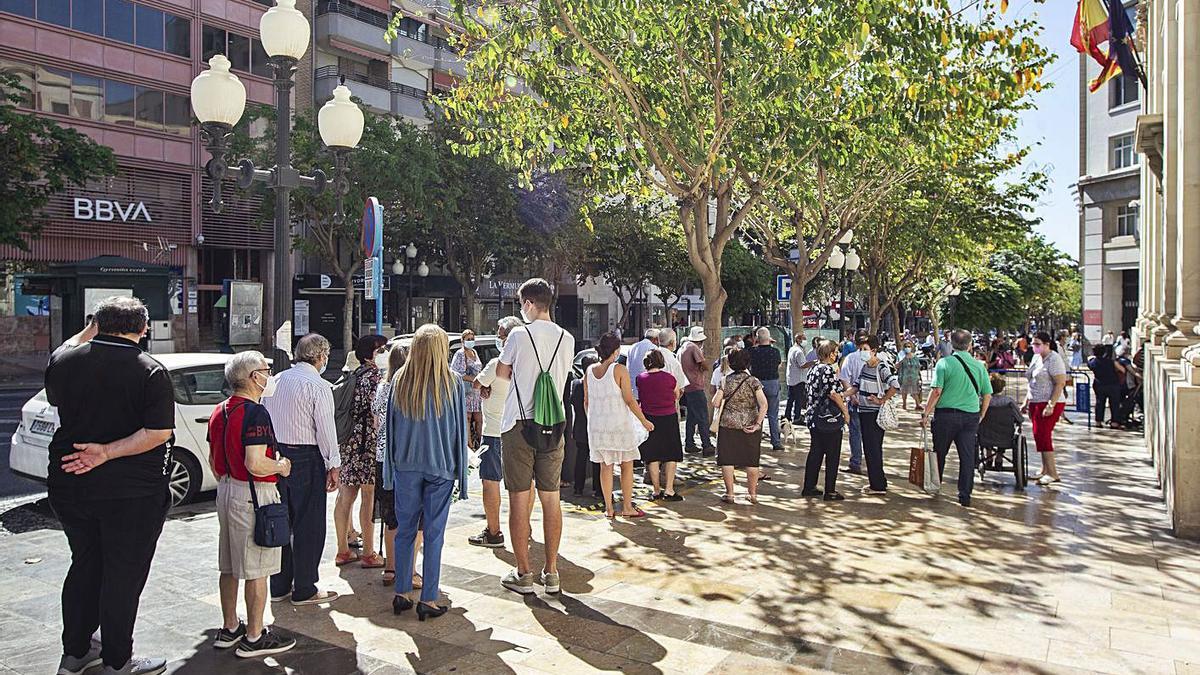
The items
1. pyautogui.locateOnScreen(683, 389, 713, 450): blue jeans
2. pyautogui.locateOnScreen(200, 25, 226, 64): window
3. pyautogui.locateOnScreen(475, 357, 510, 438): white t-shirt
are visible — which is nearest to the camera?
pyautogui.locateOnScreen(475, 357, 510, 438): white t-shirt

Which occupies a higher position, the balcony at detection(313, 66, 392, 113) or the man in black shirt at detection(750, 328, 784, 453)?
the balcony at detection(313, 66, 392, 113)

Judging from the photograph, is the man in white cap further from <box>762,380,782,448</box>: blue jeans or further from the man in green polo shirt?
the man in green polo shirt

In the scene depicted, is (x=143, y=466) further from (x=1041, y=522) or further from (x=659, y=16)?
(x=659, y=16)

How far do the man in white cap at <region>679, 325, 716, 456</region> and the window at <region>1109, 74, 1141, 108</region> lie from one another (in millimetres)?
30237

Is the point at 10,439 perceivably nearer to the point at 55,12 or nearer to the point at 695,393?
the point at 695,393

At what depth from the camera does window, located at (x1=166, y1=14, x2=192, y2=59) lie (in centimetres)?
3130

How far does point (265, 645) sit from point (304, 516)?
1.00 metres

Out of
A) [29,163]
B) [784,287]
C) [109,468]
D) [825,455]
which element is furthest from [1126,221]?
[109,468]

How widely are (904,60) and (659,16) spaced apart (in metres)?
3.34

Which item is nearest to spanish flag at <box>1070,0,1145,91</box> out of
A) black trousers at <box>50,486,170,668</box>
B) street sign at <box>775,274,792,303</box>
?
street sign at <box>775,274,792,303</box>

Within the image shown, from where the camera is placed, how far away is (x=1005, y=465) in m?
11.4

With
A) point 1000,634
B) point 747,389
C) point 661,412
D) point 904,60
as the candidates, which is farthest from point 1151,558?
point 904,60

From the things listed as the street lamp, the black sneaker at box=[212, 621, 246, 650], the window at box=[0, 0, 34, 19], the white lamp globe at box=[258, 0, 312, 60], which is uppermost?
the window at box=[0, 0, 34, 19]

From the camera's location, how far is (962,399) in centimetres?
899
